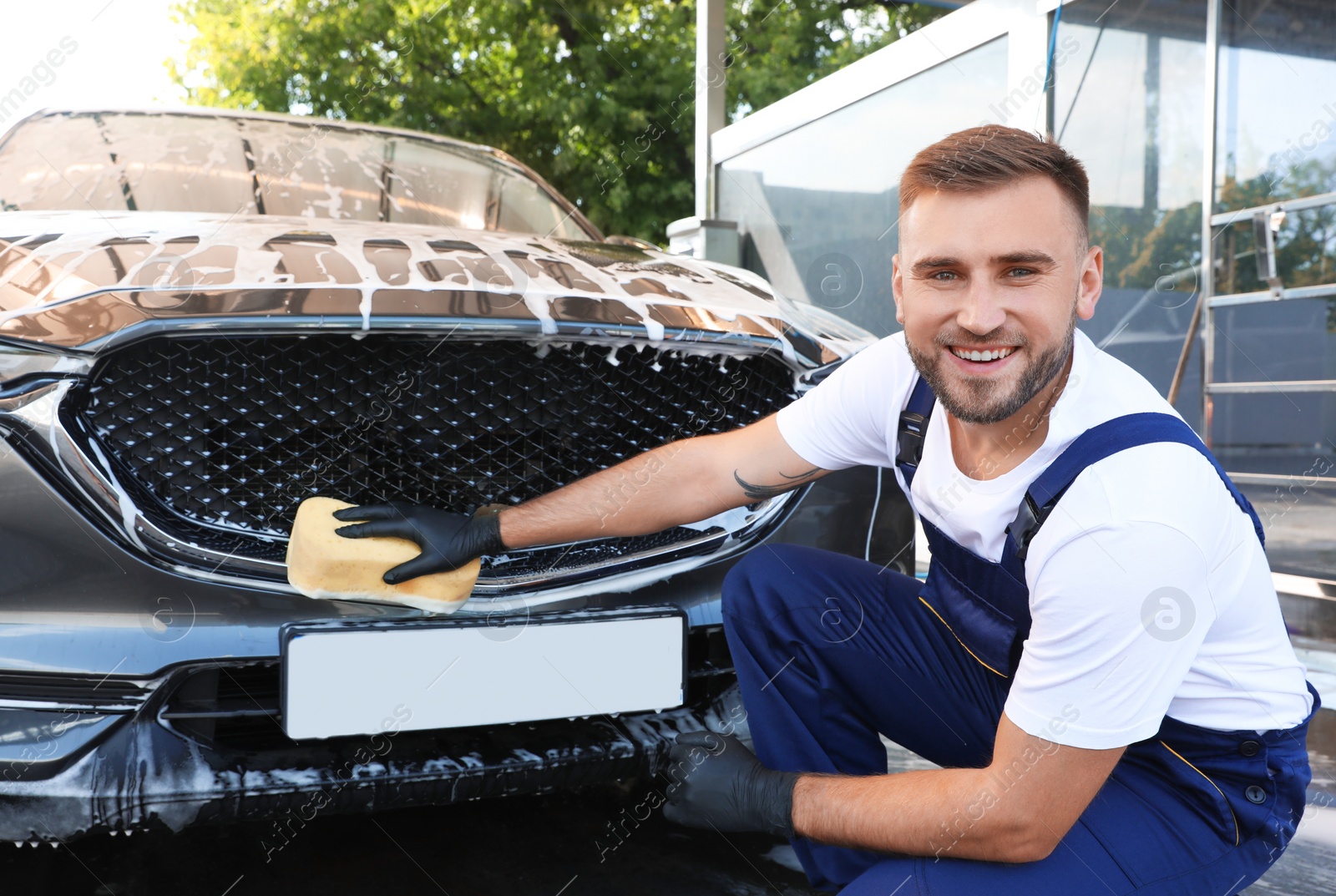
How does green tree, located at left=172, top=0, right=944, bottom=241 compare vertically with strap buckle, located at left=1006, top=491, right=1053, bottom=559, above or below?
above

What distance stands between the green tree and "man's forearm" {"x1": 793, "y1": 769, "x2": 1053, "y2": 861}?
12053 millimetres

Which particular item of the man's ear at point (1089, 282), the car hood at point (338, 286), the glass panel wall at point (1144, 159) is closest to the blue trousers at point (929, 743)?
the car hood at point (338, 286)

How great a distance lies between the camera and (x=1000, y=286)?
4.29 ft

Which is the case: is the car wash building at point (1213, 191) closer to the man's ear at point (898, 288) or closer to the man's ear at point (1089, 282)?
the man's ear at point (898, 288)

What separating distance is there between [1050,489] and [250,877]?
1.44m

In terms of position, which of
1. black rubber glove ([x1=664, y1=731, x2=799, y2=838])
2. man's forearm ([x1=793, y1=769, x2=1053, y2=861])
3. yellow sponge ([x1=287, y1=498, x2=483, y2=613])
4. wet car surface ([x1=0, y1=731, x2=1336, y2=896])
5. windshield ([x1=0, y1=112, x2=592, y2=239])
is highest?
windshield ([x1=0, y1=112, x2=592, y2=239])

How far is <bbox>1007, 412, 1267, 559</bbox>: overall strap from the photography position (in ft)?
4.07

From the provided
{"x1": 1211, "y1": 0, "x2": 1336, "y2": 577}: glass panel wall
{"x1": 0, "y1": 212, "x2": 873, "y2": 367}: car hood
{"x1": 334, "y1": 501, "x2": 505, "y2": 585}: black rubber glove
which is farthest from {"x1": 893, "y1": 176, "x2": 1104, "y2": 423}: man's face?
{"x1": 1211, "y1": 0, "x2": 1336, "y2": 577}: glass panel wall

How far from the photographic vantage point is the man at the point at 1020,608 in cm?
117

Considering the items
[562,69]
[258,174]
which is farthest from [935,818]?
[562,69]

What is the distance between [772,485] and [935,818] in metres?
0.68

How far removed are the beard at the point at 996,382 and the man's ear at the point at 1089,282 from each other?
3 cm

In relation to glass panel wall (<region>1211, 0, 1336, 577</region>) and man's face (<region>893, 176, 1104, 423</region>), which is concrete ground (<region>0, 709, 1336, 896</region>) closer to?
man's face (<region>893, 176, 1104, 423</region>)

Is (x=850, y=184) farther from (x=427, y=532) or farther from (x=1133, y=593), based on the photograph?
(x=1133, y=593)
